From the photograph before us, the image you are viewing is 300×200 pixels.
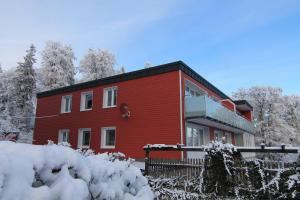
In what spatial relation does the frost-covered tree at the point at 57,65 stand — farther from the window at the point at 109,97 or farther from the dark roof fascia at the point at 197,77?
the dark roof fascia at the point at 197,77

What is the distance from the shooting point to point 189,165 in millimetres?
6609

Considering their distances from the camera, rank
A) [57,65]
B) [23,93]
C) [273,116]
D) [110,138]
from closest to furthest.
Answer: [110,138] < [273,116] < [23,93] < [57,65]

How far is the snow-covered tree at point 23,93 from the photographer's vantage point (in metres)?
35.3

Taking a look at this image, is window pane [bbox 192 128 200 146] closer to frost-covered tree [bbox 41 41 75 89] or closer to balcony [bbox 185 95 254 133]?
balcony [bbox 185 95 254 133]

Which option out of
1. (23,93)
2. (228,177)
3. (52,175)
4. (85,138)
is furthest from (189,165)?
(23,93)

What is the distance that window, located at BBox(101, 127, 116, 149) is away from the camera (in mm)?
18578

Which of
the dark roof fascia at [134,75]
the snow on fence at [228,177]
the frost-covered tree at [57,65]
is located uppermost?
the frost-covered tree at [57,65]

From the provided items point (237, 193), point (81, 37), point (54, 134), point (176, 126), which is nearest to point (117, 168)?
point (237, 193)

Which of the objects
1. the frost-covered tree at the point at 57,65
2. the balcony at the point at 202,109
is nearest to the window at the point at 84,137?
the balcony at the point at 202,109

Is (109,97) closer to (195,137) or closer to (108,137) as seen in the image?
(108,137)

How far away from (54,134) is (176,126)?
489 inches

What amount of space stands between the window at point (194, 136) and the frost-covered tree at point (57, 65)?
88.9ft

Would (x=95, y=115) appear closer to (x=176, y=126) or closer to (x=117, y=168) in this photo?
(x=176, y=126)

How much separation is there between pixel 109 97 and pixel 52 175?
17.9 metres
